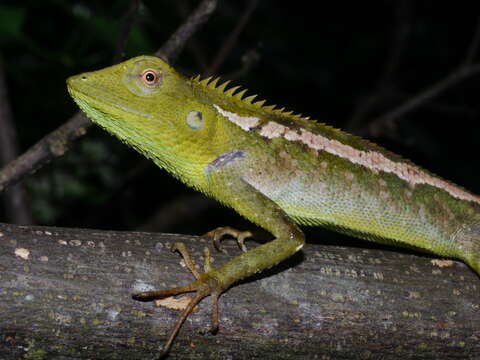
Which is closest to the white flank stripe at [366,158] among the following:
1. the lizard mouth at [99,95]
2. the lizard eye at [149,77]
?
the lizard eye at [149,77]

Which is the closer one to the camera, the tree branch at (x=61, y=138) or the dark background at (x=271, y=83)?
the tree branch at (x=61, y=138)

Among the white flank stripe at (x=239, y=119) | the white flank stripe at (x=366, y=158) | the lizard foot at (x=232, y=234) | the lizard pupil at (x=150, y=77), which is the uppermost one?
the lizard pupil at (x=150, y=77)

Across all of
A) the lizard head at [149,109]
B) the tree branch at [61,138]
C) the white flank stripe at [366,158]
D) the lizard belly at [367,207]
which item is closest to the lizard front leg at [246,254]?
the lizard belly at [367,207]

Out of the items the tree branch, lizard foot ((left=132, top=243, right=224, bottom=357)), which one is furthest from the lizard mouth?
lizard foot ((left=132, top=243, right=224, bottom=357))

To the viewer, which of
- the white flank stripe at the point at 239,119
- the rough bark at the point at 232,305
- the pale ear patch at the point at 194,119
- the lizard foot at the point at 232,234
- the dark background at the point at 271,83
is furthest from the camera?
the dark background at the point at 271,83

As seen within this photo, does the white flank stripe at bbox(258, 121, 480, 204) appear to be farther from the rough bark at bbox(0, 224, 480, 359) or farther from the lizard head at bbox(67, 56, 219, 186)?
the rough bark at bbox(0, 224, 480, 359)

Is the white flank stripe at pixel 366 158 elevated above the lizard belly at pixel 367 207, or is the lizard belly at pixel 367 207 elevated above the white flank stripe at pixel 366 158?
the white flank stripe at pixel 366 158

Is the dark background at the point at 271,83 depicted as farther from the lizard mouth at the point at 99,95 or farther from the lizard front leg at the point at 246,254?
the lizard front leg at the point at 246,254

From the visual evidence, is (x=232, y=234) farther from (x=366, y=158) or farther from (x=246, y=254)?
(x=366, y=158)

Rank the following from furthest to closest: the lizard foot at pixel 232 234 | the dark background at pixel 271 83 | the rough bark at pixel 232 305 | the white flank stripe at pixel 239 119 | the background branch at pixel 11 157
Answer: the dark background at pixel 271 83 → the background branch at pixel 11 157 → the white flank stripe at pixel 239 119 → the lizard foot at pixel 232 234 → the rough bark at pixel 232 305
